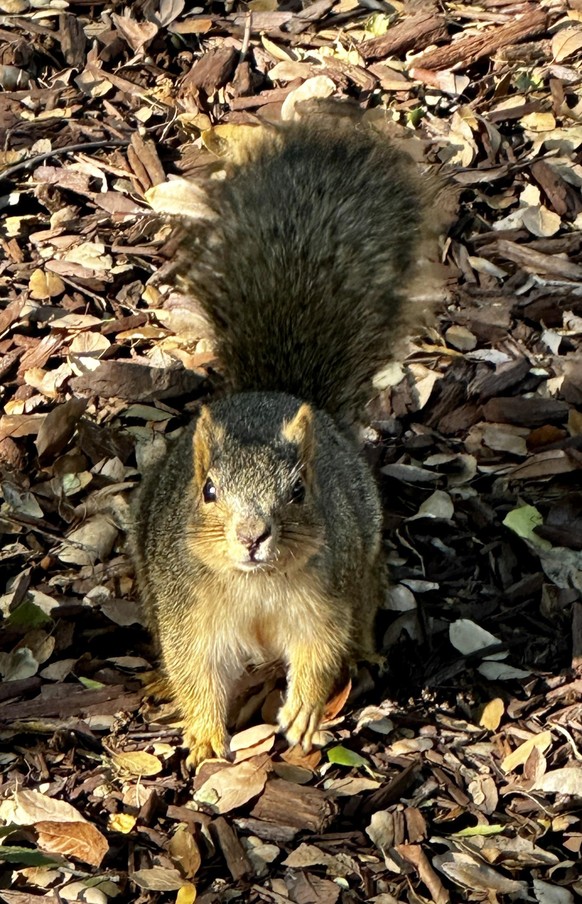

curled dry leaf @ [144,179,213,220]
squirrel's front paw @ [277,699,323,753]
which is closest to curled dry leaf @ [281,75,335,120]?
curled dry leaf @ [144,179,213,220]

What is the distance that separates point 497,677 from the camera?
3586 millimetres

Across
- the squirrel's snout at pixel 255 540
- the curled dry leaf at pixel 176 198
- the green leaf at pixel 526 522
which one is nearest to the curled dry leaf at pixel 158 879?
the squirrel's snout at pixel 255 540

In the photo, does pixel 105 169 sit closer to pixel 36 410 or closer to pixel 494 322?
pixel 36 410

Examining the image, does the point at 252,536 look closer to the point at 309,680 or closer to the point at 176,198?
the point at 309,680

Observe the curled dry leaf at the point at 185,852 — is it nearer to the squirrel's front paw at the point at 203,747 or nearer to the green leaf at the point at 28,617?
the squirrel's front paw at the point at 203,747

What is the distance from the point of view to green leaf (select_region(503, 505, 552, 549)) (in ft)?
12.9

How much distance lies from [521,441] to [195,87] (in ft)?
6.48

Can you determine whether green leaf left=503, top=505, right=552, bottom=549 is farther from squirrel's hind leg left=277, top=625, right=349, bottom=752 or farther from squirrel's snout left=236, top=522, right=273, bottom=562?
squirrel's snout left=236, top=522, right=273, bottom=562

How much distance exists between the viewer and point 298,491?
3.04 meters

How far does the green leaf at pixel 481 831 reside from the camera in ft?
10.4

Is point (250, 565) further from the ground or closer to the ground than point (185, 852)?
further from the ground

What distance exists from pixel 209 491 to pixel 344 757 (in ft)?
2.67

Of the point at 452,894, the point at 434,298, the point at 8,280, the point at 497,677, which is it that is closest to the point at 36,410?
the point at 8,280

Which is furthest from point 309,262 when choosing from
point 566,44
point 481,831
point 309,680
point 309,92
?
point 566,44
